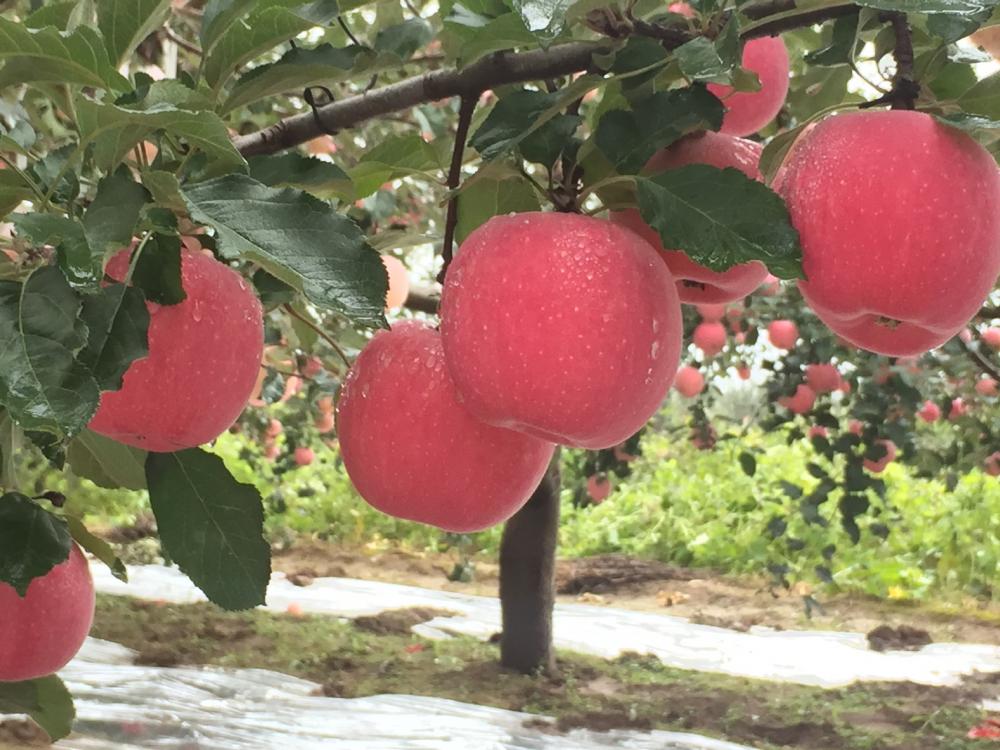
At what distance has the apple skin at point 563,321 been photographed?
537mm

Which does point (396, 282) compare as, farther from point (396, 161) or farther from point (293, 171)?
point (293, 171)

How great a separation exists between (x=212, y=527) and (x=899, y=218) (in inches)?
17.3

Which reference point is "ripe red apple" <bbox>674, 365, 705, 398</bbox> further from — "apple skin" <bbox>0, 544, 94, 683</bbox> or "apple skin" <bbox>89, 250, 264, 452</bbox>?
"apple skin" <bbox>89, 250, 264, 452</bbox>

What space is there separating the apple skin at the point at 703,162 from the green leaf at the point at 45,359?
1.00 ft

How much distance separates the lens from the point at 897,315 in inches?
21.2

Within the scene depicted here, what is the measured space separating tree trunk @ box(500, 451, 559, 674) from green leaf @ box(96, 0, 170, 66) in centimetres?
282

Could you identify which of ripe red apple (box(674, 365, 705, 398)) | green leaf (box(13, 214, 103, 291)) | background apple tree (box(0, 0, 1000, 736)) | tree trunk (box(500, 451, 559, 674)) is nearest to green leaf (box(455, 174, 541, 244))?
background apple tree (box(0, 0, 1000, 736))

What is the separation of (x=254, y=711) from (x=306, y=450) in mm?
1459

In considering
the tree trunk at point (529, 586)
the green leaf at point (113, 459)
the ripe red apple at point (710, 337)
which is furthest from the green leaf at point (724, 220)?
the tree trunk at point (529, 586)

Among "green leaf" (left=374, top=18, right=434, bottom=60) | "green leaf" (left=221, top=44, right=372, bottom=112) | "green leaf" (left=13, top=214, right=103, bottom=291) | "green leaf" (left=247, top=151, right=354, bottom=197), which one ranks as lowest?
"green leaf" (left=13, top=214, right=103, bottom=291)

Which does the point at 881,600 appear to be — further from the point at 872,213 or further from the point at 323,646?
the point at 872,213

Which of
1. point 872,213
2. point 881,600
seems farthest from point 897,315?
point 881,600

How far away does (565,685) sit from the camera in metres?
3.48

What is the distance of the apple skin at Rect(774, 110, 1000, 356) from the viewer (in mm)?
514
